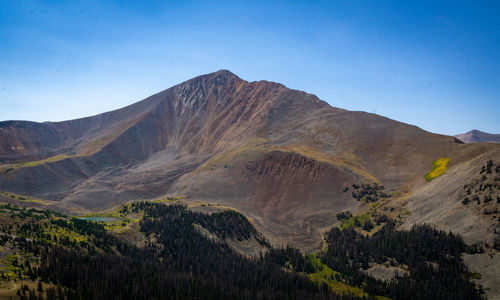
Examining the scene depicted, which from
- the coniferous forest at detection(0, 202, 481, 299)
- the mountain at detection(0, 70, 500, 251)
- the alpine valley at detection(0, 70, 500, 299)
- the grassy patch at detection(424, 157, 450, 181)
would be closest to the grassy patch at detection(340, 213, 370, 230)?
the alpine valley at detection(0, 70, 500, 299)

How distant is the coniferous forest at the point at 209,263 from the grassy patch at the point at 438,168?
29182 mm

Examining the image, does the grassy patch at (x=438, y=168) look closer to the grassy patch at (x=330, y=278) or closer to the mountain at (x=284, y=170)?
the mountain at (x=284, y=170)

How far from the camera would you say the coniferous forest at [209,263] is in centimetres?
4312

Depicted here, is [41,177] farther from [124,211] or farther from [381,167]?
[381,167]

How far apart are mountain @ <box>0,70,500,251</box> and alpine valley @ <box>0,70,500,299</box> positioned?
66 cm

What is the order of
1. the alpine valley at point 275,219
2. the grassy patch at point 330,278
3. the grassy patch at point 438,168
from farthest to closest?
1. the grassy patch at point 438,168
2. the grassy patch at point 330,278
3. the alpine valley at point 275,219

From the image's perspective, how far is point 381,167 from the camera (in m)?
118

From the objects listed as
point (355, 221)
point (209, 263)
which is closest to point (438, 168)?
point (355, 221)

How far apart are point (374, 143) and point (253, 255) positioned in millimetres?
79391

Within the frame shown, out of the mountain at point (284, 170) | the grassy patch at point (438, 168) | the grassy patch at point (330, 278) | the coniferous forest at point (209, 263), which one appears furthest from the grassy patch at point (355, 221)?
the grassy patch at point (438, 168)

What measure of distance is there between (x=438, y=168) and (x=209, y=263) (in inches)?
3012

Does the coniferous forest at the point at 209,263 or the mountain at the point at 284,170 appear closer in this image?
the coniferous forest at the point at 209,263

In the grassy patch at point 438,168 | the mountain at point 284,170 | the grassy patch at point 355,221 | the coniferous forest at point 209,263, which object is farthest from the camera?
the grassy patch at point 438,168

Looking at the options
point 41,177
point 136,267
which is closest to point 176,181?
point 41,177
